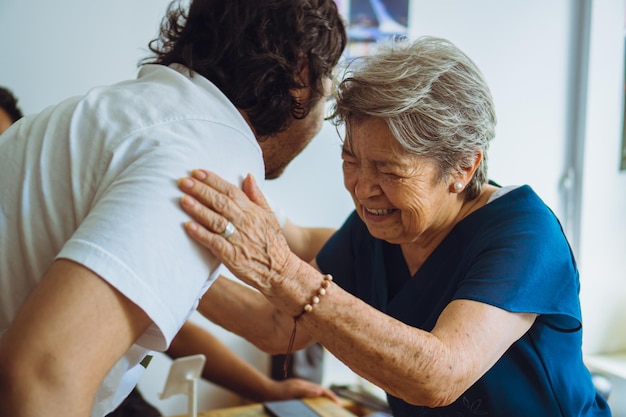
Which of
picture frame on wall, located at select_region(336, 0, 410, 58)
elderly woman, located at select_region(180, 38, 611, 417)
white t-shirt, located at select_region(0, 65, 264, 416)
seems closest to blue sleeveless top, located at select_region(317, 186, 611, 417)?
elderly woman, located at select_region(180, 38, 611, 417)

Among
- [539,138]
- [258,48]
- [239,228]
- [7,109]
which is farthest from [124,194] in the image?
[539,138]

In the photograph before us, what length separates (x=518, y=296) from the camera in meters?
1.18

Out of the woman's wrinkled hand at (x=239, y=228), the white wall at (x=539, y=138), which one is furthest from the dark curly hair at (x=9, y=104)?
the woman's wrinkled hand at (x=239, y=228)

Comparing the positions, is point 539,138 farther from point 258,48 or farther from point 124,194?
point 124,194

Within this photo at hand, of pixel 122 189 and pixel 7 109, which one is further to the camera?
pixel 7 109

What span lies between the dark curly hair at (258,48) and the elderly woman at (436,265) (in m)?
0.18

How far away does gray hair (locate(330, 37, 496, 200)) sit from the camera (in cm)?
126

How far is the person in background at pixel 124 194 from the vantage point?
742 mm

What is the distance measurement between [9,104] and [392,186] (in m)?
1.31

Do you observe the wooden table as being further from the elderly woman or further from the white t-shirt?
the white t-shirt

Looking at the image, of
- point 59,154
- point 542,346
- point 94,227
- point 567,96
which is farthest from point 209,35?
point 567,96

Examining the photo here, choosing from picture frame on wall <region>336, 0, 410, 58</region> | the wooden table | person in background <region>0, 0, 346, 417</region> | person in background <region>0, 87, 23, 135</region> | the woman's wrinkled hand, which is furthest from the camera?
picture frame on wall <region>336, 0, 410, 58</region>

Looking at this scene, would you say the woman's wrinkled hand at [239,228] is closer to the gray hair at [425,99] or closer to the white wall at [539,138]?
the gray hair at [425,99]

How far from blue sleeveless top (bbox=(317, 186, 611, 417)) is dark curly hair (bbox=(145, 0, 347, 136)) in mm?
452
